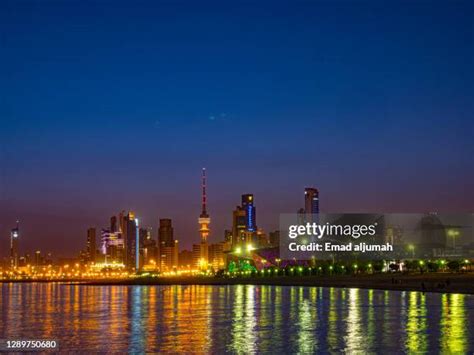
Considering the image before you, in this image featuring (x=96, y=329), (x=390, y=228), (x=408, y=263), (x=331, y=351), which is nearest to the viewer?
(x=331, y=351)

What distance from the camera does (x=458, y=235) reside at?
176 meters

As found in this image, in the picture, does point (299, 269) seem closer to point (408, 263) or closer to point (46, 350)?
point (408, 263)

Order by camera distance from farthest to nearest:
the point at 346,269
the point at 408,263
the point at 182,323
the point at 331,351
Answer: the point at 346,269, the point at 408,263, the point at 182,323, the point at 331,351

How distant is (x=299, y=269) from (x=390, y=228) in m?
29.0

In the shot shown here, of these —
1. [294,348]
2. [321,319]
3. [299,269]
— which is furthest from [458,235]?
[294,348]

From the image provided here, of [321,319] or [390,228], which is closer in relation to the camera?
[321,319]

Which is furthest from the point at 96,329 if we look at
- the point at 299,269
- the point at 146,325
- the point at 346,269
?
the point at 299,269

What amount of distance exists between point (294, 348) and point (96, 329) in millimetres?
15268

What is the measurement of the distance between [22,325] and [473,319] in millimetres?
29482

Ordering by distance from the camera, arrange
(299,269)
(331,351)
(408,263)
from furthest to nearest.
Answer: (299,269) < (408,263) < (331,351)

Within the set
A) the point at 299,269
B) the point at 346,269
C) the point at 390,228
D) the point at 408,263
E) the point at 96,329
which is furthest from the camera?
the point at 390,228

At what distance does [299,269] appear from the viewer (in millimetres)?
166125

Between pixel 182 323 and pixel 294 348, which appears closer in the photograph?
pixel 294 348

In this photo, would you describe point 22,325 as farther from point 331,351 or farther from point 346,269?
point 346,269
